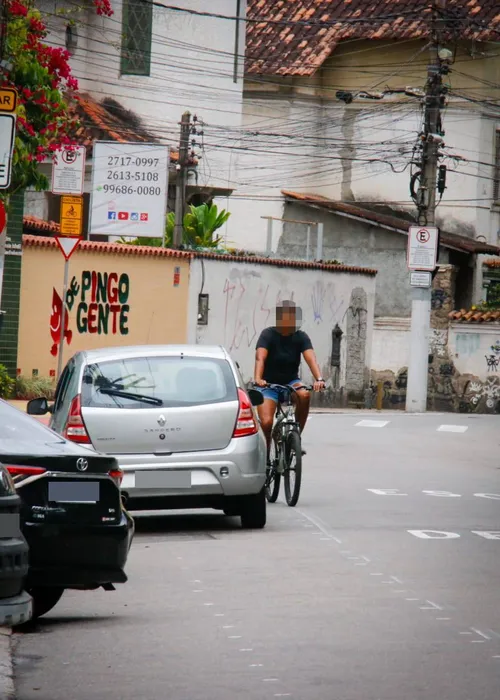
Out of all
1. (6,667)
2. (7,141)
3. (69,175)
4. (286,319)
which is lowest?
(6,667)

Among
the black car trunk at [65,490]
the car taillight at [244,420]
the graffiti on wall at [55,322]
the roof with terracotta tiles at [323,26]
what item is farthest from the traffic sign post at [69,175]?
the roof with terracotta tiles at [323,26]

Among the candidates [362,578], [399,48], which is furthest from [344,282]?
[362,578]

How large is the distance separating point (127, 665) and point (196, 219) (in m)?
34.4

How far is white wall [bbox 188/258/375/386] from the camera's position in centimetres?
Result: 3619

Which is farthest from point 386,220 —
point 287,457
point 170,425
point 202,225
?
point 170,425

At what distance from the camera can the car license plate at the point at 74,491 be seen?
8195mm

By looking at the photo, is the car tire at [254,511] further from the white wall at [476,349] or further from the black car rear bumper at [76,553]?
the white wall at [476,349]

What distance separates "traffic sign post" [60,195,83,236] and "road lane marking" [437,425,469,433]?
23.7 ft

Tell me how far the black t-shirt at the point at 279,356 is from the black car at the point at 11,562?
9512 mm

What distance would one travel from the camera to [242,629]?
28.6 ft

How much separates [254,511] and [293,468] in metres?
1.85

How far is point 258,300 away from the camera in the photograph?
124 feet

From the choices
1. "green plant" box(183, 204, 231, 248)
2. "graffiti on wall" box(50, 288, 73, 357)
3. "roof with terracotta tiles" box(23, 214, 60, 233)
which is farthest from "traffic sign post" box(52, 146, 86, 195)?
"green plant" box(183, 204, 231, 248)

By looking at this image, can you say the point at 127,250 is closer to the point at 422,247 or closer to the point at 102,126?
the point at 422,247
